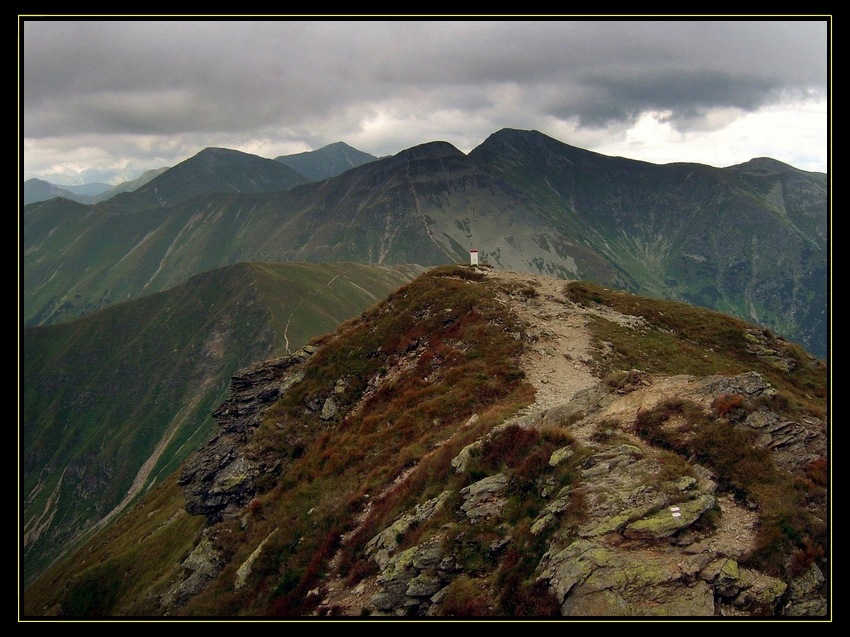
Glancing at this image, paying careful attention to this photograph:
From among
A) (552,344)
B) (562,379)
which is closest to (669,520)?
(562,379)

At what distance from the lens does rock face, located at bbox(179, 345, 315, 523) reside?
40.1 m

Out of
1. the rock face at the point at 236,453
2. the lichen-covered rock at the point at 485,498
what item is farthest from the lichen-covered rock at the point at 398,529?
the rock face at the point at 236,453

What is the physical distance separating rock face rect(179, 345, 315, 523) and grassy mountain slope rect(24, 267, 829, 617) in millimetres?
279

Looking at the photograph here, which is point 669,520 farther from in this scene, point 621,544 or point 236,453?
point 236,453

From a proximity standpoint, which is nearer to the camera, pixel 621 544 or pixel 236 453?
pixel 621 544

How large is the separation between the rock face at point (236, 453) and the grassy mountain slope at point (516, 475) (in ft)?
0.92

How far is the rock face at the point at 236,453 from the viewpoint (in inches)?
1577

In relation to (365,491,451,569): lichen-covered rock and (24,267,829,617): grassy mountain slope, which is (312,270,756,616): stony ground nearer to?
(24,267,829,617): grassy mountain slope

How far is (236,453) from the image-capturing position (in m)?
44.2

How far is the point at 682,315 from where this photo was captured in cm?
5212

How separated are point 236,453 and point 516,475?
3102cm

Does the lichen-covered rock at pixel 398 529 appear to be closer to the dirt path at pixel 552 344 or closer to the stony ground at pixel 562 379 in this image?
the stony ground at pixel 562 379
